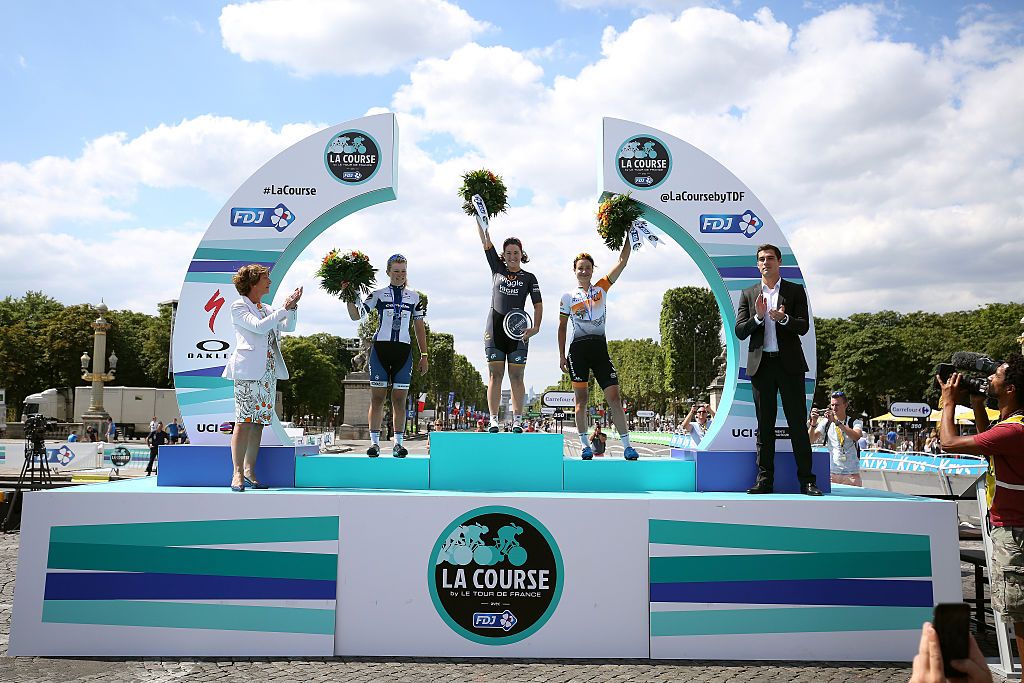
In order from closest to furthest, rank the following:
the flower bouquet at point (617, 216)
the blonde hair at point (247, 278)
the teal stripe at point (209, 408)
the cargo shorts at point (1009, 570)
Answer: the cargo shorts at point (1009, 570) < the blonde hair at point (247, 278) < the teal stripe at point (209, 408) < the flower bouquet at point (617, 216)

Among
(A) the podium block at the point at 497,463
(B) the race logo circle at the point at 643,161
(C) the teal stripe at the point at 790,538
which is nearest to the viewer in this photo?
(C) the teal stripe at the point at 790,538

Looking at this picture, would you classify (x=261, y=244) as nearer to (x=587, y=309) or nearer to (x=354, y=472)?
(x=354, y=472)

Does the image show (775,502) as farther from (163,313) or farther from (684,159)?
(163,313)

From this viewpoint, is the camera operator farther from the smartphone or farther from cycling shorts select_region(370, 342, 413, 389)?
cycling shorts select_region(370, 342, 413, 389)

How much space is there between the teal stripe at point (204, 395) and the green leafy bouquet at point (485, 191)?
A: 302 cm

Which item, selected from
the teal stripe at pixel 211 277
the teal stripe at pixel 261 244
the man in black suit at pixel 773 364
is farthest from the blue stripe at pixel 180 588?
the man in black suit at pixel 773 364

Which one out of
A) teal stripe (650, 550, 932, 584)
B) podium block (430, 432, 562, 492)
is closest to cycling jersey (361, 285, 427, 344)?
podium block (430, 432, 562, 492)

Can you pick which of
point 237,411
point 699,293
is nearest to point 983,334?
point 699,293

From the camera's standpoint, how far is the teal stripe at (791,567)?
18.6 feet

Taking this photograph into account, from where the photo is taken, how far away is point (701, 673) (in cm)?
531

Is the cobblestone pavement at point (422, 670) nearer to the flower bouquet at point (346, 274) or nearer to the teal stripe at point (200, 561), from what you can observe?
the teal stripe at point (200, 561)

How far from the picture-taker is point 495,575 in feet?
18.5

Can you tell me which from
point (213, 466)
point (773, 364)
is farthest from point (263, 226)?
point (773, 364)

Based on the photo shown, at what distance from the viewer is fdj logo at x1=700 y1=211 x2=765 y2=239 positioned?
7438mm
